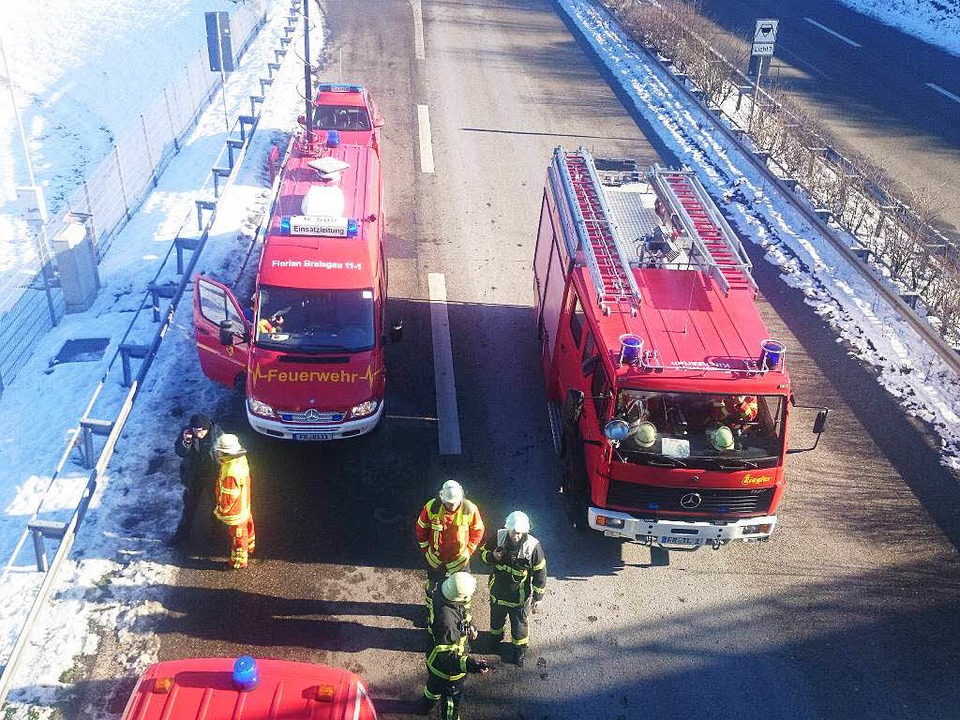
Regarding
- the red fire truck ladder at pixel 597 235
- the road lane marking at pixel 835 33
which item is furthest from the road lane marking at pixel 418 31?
the red fire truck ladder at pixel 597 235

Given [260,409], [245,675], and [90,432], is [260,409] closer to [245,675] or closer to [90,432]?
[90,432]

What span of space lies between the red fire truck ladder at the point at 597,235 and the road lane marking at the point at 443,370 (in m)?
2.95

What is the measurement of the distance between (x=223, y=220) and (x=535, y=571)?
10.8m

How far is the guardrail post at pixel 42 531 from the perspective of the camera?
8.27 m

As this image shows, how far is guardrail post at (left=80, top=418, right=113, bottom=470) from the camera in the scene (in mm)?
9570

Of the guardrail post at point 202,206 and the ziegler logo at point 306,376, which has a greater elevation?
the guardrail post at point 202,206

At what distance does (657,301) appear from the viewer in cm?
932

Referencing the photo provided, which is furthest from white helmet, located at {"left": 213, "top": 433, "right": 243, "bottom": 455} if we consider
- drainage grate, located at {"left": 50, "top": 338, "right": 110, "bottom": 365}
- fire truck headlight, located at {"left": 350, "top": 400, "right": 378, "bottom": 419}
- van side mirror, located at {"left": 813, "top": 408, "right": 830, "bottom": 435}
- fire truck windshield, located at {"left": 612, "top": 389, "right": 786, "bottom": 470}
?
drainage grate, located at {"left": 50, "top": 338, "right": 110, "bottom": 365}

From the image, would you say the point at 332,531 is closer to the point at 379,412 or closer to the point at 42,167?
the point at 379,412

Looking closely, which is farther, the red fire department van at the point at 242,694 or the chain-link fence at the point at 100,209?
the chain-link fence at the point at 100,209

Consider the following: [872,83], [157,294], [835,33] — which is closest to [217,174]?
[157,294]

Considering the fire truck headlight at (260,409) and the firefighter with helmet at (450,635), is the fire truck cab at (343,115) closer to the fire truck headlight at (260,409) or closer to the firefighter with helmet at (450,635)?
the fire truck headlight at (260,409)

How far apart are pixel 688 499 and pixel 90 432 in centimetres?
683

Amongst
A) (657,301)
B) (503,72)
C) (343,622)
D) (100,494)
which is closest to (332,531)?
(343,622)
